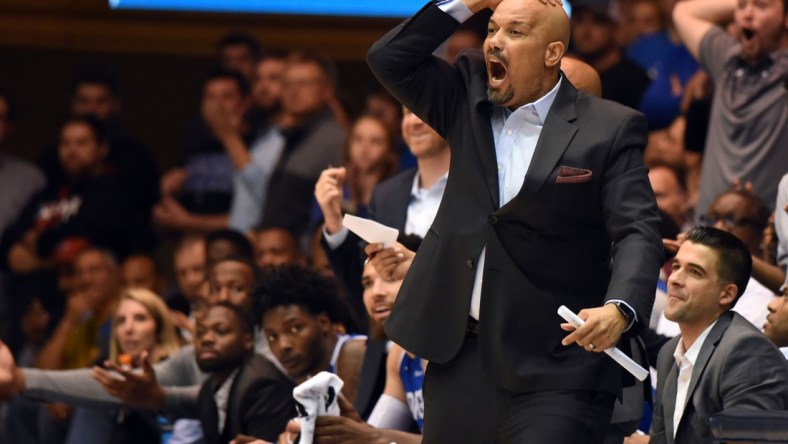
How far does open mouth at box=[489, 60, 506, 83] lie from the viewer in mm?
3779

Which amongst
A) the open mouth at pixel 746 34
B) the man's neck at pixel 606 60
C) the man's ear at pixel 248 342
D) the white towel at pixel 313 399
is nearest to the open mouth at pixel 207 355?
the man's ear at pixel 248 342

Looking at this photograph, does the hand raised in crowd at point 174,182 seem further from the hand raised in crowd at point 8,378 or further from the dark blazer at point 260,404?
the dark blazer at point 260,404

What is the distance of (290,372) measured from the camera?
18.1 ft

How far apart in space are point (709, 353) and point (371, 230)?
3.00 feet

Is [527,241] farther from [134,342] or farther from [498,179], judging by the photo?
[134,342]

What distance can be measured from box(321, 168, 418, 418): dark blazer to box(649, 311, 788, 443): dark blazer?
1.40 m

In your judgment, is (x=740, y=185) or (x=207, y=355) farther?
(x=740, y=185)

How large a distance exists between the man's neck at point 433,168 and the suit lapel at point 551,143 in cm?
166

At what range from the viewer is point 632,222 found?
3.60 meters

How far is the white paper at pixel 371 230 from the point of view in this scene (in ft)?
13.1

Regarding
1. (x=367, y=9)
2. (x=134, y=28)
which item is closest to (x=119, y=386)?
(x=367, y=9)

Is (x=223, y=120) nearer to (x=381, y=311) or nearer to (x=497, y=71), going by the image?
(x=381, y=311)

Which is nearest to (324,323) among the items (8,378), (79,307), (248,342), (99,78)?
(248,342)

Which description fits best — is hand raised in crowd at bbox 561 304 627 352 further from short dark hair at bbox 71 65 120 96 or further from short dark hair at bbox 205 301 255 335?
short dark hair at bbox 71 65 120 96
